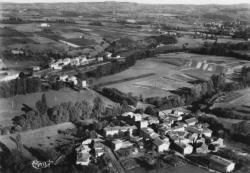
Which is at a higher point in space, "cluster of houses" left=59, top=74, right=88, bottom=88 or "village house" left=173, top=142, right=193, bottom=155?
"cluster of houses" left=59, top=74, right=88, bottom=88

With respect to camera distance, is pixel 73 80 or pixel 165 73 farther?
pixel 165 73

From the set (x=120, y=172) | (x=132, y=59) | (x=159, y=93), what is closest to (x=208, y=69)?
(x=132, y=59)

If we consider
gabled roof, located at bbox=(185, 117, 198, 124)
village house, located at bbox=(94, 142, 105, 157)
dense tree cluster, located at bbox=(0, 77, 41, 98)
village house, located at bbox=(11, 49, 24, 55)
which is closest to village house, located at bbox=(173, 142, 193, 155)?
gabled roof, located at bbox=(185, 117, 198, 124)

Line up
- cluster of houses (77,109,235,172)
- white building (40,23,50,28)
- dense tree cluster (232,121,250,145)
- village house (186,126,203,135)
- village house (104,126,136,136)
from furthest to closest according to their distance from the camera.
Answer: white building (40,23,50,28), village house (186,126,203,135), village house (104,126,136,136), dense tree cluster (232,121,250,145), cluster of houses (77,109,235,172)

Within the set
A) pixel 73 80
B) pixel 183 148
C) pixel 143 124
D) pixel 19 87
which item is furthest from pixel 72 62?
pixel 183 148

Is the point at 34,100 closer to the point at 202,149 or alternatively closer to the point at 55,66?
the point at 55,66

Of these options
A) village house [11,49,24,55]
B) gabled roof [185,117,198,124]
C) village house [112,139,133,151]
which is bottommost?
village house [112,139,133,151]

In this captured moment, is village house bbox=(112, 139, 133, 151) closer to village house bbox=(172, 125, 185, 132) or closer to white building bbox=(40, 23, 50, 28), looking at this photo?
village house bbox=(172, 125, 185, 132)

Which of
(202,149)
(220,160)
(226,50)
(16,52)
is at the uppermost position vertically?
(226,50)
